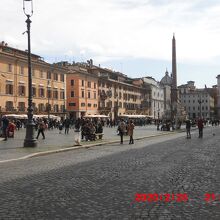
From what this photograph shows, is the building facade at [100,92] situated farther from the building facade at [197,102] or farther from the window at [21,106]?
the building facade at [197,102]

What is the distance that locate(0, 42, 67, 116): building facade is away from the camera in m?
59.7

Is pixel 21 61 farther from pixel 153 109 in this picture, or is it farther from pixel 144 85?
pixel 153 109

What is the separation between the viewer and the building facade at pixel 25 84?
196ft

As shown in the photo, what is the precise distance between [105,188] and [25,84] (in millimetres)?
57899

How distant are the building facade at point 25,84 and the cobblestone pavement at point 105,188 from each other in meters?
A: 47.7

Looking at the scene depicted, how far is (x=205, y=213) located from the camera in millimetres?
6398

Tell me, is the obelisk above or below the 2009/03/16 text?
above

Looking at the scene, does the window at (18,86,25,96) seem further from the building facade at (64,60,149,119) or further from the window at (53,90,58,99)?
the building facade at (64,60,149,119)

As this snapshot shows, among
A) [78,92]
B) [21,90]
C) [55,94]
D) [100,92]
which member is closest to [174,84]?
[21,90]

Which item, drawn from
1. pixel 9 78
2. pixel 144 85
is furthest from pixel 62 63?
pixel 144 85

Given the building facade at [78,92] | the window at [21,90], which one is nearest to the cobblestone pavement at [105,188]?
the window at [21,90]

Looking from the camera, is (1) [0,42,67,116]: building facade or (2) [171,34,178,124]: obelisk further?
(1) [0,42,67,116]: building facade

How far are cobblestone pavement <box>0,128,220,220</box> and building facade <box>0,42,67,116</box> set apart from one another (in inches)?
1877

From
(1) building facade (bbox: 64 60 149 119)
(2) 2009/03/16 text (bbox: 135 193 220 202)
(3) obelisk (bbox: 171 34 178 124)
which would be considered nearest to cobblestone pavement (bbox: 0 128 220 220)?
(2) 2009/03/16 text (bbox: 135 193 220 202)
